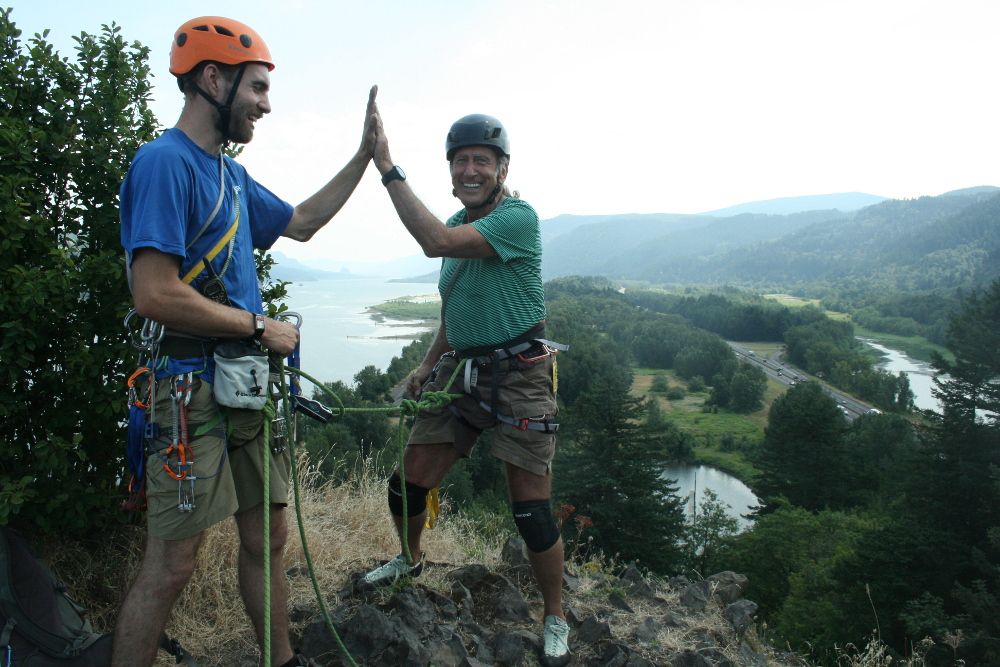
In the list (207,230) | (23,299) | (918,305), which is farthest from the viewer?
(918,305)

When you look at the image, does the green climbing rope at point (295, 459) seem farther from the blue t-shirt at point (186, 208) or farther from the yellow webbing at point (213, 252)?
the yellow webbing at point (213, 252)

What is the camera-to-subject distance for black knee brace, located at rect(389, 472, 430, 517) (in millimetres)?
4094

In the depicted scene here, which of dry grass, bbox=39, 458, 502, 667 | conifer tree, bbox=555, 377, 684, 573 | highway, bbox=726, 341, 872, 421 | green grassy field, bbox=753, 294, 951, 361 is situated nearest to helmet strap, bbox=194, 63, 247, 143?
dry grass, bbox=39, 458, 502, 667

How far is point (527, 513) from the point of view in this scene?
371 centimetres

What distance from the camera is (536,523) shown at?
3707 mm

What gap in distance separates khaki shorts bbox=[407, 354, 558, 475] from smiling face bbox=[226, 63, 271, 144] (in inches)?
69.2

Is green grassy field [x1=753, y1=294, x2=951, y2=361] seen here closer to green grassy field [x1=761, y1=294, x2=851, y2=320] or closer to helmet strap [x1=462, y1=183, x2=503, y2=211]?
green grassy field [x1=761, y1=294, x2=851, y2=320]

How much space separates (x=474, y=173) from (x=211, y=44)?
1.52 m

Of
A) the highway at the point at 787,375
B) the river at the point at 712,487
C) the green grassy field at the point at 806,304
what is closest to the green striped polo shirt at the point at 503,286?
the river at the point at 712,487

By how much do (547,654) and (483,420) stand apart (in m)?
1.40

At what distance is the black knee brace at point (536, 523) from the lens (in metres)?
3.70

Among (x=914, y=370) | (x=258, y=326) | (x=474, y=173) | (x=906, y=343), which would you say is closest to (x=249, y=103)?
(x=258, y=326)

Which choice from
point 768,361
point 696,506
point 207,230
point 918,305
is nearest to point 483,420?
point 207,230

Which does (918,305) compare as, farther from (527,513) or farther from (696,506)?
(527,513)
